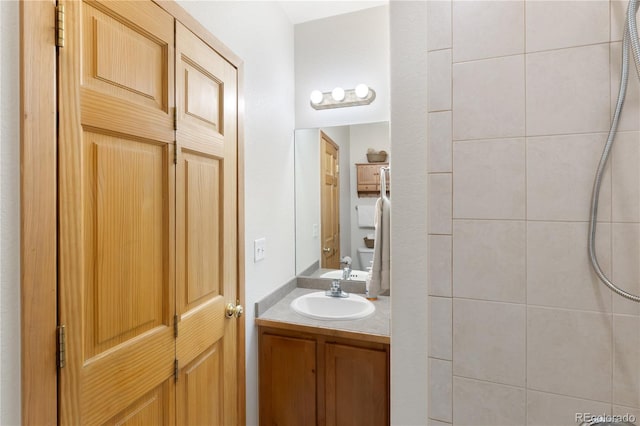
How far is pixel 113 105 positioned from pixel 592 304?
4.64 feet

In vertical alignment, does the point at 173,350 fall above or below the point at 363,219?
below

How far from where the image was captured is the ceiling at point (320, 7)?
1.96 m

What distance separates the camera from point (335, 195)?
217 centimetres

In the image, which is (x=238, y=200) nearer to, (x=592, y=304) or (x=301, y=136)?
(x=301, y=136)

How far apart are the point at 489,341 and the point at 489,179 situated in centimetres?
48

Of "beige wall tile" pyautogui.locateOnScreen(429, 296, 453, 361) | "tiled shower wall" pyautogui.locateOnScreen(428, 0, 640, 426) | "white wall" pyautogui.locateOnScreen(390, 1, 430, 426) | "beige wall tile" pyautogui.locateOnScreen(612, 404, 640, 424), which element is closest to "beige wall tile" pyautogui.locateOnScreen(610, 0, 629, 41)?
"tiled shower wall" pyautogui.locateOnScreen(428, 0, 640, 426)

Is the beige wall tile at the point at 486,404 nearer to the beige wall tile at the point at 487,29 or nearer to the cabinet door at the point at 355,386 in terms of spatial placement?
the cabinet door at the point at 355,386

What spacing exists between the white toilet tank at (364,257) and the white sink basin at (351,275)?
42 mm

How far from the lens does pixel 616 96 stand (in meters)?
0.79

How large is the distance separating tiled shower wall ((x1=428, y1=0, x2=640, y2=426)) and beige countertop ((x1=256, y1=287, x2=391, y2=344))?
1.79 feet

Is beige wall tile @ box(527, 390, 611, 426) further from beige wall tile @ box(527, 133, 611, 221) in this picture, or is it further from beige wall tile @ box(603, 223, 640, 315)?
beige wall tile @ box(527, 133, 611, 221)

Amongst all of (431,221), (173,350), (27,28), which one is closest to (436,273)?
(431,221)

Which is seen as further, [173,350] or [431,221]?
[173,350]

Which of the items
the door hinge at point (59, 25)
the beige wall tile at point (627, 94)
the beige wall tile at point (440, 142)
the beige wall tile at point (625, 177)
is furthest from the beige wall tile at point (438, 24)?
the door hinge at point (59, 25)
